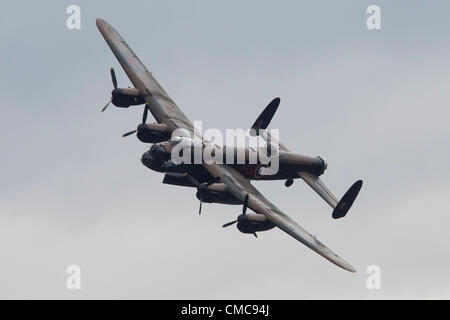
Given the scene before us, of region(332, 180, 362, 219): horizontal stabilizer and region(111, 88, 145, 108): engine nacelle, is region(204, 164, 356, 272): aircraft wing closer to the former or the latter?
region(332, 180, 362, 219): horizontal stabilizer

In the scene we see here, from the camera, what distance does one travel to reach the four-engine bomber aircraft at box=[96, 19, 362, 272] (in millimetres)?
69688

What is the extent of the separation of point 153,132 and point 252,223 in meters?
13.0

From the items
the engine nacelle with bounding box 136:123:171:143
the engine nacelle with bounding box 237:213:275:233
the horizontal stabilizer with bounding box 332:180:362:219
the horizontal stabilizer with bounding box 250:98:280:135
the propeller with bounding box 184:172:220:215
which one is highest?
the horizontal stabilizer with bounding box 250:98:280:135

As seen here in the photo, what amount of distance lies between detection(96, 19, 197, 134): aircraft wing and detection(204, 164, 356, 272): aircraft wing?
19.1 feet

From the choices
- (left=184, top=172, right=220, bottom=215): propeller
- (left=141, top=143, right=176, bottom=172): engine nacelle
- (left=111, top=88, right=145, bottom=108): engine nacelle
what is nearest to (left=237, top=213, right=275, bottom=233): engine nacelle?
(left=184, top=172, right=220, bottom=215): propeller

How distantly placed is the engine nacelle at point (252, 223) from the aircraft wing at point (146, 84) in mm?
11841

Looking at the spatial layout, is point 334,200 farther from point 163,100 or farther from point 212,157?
point 163,100

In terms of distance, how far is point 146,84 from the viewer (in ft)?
271

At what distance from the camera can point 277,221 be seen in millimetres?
69812

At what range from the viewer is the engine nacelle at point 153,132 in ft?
255

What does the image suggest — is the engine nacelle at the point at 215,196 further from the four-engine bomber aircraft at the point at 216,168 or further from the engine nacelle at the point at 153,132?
the engine nacelle at the point at 153,132

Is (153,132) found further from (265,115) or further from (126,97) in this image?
(265,115)

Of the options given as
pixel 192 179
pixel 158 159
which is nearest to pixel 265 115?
pixel 192 179

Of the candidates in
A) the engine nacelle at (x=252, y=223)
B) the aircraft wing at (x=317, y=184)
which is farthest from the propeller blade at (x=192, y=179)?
the aircraft wing at (x=317, y=184)
